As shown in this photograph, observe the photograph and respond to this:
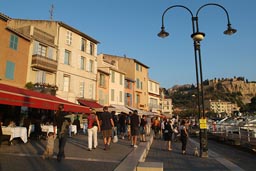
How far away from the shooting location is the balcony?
73.7 feet

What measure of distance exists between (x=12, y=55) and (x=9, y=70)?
1.32 m

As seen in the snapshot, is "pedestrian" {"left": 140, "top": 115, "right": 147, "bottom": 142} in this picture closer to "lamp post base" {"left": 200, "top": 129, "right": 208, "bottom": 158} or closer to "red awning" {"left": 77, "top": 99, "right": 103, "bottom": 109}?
"lamp post base" {"left": 200, "top": 129, "right": 208, "bottom": 158}

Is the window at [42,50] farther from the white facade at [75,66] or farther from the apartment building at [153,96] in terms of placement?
the apartment building at [153,96]

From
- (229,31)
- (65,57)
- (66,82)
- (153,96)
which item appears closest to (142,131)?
(229,31)

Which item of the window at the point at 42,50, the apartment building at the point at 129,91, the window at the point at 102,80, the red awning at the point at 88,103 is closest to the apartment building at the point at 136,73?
the apartment building at the point at 129,91

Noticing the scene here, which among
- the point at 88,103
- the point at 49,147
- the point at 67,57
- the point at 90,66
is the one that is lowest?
the point at 49,147

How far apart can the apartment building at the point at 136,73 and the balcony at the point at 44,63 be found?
19833 mm

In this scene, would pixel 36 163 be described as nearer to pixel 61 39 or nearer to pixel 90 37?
pixel 61 39

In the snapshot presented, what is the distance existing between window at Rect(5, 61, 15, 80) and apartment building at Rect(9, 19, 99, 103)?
2291mm

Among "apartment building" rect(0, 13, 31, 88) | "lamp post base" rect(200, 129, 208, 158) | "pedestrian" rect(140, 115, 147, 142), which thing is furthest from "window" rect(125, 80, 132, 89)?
"lamp post base" rect(200, 129, 208, 158)

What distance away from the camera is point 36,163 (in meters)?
7.00

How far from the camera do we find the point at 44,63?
23312 mm

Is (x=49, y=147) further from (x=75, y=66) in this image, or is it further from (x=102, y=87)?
(x=102, y=87)

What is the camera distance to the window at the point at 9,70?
19.6 meters
